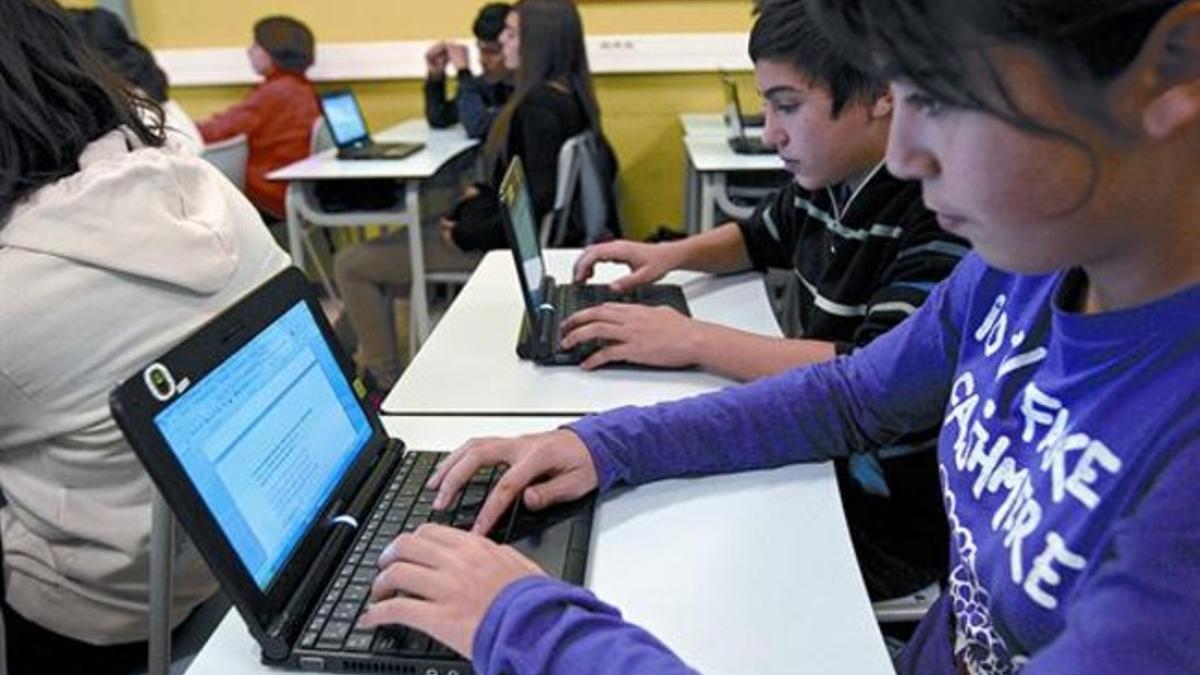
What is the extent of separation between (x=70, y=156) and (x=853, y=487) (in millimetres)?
1015

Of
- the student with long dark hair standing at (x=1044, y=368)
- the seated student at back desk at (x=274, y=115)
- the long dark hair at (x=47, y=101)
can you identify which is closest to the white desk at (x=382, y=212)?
the seated student at back desk at (x=274, y=115)

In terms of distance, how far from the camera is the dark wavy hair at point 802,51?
1.20 m

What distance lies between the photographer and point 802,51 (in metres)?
1.22

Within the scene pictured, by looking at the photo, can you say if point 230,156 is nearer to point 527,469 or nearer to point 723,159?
point 723,159

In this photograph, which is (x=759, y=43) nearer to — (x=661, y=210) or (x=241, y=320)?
(x=241, y=320)

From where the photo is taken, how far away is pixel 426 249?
3154 millimetres

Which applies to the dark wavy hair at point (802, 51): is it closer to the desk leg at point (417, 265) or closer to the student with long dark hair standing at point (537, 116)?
the student with long dark hair standing at point (537, 116)

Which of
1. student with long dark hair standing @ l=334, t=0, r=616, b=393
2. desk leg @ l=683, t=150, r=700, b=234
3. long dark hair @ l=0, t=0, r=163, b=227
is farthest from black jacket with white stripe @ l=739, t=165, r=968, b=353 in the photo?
desk leg @ l=683, t=150, r=700, b=234

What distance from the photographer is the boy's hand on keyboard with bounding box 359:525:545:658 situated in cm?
65

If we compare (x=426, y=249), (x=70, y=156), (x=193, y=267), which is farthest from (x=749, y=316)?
(x=426, y=249)

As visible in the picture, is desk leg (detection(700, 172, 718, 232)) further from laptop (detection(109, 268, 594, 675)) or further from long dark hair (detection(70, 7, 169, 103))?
laptop (detection(109, 268, 594, 675))

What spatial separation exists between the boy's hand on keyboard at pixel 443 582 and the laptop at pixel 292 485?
25 millimetres

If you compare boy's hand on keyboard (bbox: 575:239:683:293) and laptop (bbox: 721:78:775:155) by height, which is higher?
boy's hand on keyboard (bbox: 575:239:683:293)

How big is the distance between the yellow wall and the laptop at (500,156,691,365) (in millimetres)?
2861
